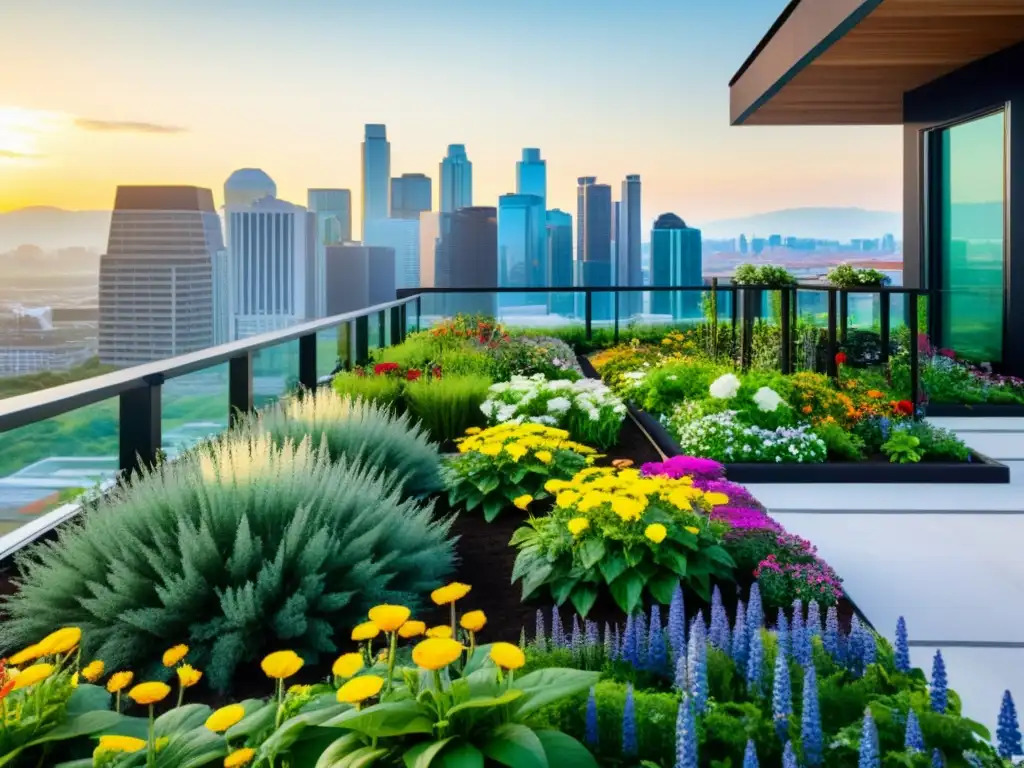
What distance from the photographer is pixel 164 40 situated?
117ft

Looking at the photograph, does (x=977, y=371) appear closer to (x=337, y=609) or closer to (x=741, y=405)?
(x=741, y=405)

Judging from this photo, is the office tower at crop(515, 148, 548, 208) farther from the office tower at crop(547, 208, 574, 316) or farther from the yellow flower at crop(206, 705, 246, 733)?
the yellow flower at crop(206, 705, 246, 733)

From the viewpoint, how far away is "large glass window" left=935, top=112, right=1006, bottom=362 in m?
9.90

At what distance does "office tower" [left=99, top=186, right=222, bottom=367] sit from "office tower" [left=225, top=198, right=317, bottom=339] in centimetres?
86

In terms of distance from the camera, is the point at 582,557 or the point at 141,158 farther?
the point at 141,158

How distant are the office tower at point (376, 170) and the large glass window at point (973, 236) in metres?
51.5

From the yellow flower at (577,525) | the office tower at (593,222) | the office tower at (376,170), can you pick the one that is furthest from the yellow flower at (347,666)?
the office tower at (376,170)

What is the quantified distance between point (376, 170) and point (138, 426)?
63.3 meters

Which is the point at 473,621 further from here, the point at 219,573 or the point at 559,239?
the point at 559,239

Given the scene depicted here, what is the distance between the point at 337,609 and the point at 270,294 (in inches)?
958

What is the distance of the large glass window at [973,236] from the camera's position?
390 inches

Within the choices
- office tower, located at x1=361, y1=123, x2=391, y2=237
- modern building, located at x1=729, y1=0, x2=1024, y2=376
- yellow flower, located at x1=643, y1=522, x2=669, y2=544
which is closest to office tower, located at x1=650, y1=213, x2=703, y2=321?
modern building, located at x1=729, y1=0, x2=1024, y2=376

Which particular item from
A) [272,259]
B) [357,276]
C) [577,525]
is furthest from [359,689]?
[272,259]

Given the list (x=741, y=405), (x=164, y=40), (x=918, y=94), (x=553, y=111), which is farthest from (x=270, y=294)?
(x=741, y=405)
